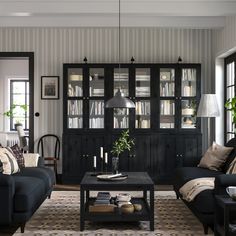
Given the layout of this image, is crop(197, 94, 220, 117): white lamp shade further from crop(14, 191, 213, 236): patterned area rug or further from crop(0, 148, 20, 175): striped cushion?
crop(0, 148, 20, 175): striped cushion

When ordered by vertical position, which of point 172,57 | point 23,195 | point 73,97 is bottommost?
point 23,195

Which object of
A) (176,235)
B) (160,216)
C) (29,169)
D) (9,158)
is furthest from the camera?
(29,169)

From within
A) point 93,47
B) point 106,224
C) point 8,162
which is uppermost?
point 93,47

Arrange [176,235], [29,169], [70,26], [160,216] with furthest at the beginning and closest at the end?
[70,26]
[29,169]
[160,216]
[176,235]

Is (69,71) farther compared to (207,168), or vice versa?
(69,71)

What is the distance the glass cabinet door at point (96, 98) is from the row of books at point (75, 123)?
17cm

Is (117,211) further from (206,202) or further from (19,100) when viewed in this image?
(19,100)

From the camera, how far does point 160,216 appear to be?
18.9ft

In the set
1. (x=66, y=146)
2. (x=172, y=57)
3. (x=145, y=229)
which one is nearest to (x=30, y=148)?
(x=66, y=146)

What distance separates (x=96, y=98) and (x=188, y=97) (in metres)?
1.57

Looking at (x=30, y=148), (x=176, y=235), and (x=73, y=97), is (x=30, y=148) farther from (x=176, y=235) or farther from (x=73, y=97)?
(x=176, y=235)

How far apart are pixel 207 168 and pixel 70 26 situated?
3.30 m

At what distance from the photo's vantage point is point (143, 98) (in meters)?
8.56

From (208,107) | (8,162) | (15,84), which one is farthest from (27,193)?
(15,84)
